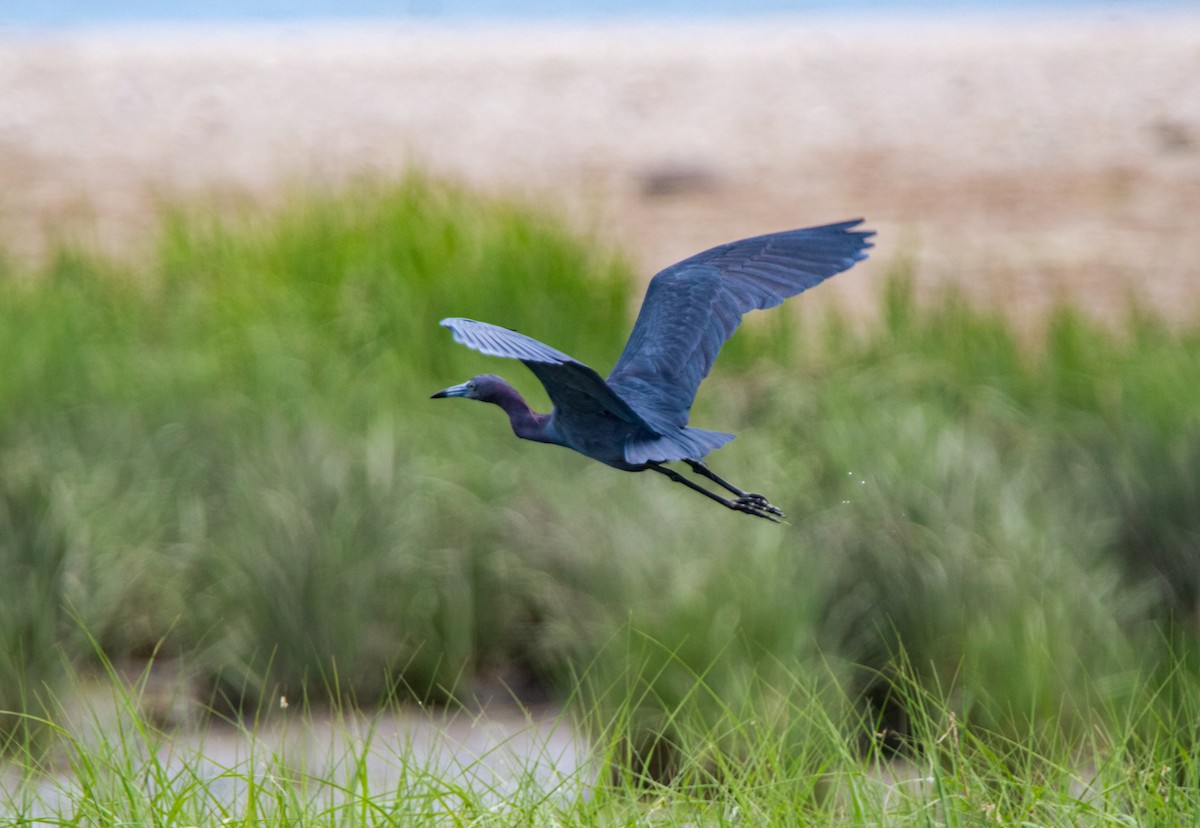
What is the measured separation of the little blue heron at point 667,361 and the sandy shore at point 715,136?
5.95 meters

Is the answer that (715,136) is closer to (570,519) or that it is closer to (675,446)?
(570,519)

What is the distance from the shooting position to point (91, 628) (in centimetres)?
430

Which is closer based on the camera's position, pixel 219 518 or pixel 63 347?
pixel 219 518

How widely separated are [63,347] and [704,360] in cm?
442

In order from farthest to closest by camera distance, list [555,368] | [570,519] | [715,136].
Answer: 1. [715,136]
2. [570,519]
3. [555,368]

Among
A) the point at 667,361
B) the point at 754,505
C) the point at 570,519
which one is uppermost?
the point at 667,361

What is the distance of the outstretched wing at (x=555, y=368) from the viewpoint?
110 centimetres

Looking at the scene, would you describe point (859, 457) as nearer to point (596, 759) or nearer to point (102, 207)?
point (596, 759)

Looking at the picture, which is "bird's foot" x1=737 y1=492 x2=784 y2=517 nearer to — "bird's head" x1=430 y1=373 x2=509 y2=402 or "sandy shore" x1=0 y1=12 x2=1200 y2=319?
"bird's head" x1=430 y1=373 x2=509 y2=402

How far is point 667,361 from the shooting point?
4.49 feet

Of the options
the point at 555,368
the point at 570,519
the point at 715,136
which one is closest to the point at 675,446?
the point at 555,368

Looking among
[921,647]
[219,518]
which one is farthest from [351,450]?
[921,647]

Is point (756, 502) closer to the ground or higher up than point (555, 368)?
closer to the ground

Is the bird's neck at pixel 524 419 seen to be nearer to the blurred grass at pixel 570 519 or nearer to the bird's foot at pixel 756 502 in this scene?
the bird's foot at pixel 756 502
